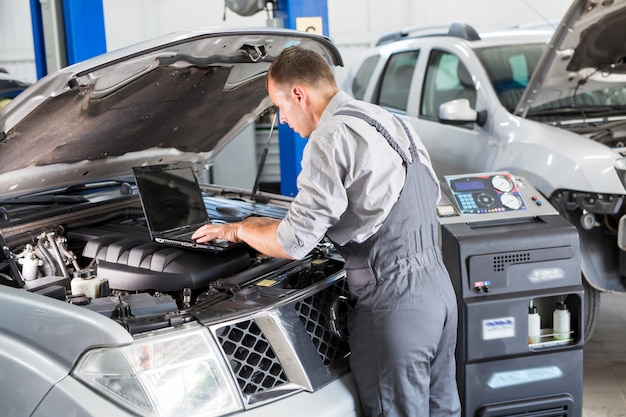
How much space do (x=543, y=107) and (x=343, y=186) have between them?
2831 millimetres

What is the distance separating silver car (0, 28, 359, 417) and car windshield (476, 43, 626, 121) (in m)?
1.97

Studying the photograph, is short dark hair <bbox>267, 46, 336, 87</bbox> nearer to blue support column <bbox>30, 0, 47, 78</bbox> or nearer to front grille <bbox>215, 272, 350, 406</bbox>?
front grille <bbox>215, 272, 350, 406</bbox>

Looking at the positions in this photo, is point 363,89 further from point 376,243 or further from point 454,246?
point 376,243

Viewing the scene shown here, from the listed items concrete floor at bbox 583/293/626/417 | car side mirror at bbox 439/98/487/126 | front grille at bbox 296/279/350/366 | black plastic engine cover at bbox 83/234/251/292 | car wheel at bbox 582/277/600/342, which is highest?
car side mirror at bbox 439/98/487/126

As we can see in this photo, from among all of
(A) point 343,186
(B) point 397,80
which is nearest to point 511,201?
(A) point 343,186

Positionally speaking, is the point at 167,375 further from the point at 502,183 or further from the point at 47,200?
the point at 502,183

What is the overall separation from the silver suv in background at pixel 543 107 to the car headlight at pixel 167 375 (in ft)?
7.85

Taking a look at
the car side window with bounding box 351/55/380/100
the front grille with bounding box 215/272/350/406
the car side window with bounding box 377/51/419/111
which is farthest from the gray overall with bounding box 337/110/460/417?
the car side window with bounding box 351/55/380/100

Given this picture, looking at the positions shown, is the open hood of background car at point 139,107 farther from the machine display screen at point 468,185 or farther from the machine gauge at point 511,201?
the machine gauge at point 511,201

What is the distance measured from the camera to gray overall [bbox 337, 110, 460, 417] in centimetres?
210

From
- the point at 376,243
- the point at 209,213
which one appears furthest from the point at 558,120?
the point at 376,243

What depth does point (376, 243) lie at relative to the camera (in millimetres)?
2119

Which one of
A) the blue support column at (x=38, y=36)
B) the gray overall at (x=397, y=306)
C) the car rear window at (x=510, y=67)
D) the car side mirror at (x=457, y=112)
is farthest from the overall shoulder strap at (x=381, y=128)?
the blue support column at (x=38, y=36)

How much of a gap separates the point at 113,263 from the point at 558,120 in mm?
2969
